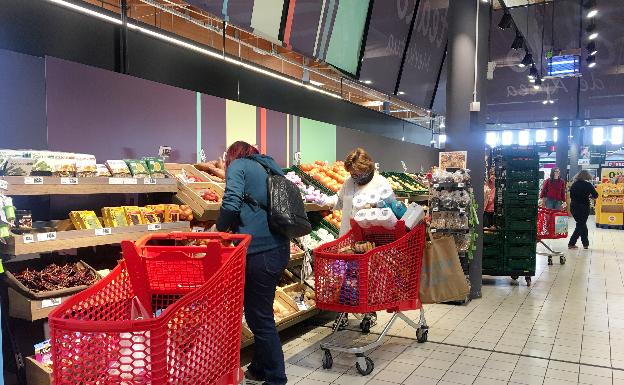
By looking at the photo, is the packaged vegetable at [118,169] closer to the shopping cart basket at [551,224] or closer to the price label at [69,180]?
the price label at [69,180]

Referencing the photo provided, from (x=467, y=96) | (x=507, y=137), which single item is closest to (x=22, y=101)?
(x=467, y=96)

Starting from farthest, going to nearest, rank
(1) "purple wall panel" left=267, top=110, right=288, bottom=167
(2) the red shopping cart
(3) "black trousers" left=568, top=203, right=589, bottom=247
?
(3) "black trousers" left=568, top=203, right=589, bottom=247 → (1) "purple wall panel" left=267, top=110, right=288, bottom=167 → (2) the red shopping cart

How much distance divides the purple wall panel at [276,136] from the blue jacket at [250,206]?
3.00 metres

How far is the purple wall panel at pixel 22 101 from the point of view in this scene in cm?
350

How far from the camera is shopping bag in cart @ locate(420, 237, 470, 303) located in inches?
173

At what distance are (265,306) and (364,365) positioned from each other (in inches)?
41.7

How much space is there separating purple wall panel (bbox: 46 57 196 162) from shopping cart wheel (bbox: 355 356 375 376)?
2612mm

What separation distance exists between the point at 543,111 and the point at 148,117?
853 inches

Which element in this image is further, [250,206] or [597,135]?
[597,135]

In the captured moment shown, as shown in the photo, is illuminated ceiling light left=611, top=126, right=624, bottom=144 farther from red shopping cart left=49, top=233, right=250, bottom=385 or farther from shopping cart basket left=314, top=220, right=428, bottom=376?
red shopping cart left=49, top=233, right=250, bottom=385

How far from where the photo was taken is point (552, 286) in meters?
7.34

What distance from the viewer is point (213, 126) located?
5.54 meters

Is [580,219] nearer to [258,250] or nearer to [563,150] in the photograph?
[258,250]

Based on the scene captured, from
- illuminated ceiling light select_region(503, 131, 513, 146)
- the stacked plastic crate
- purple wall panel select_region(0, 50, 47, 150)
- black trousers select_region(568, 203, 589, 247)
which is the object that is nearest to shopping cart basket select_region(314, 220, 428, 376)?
purple wall panel select_region(0, 50, 47, 150)
